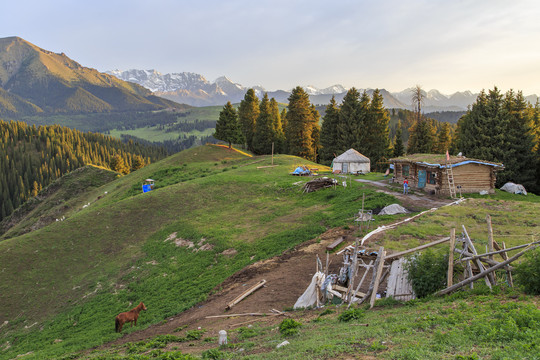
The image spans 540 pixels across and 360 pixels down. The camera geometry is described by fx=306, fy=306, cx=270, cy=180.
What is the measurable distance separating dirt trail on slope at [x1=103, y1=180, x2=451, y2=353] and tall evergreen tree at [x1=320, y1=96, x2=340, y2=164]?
4914 cm

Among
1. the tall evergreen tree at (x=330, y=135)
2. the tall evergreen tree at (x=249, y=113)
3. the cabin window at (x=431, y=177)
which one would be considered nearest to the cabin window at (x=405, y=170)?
the cabin window at (x=431, y=177)

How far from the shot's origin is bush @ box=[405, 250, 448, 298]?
40.0 ft

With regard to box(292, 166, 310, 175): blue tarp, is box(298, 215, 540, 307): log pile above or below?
below

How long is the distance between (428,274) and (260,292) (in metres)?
8.76

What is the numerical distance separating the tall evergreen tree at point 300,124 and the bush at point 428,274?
60583 millimetres

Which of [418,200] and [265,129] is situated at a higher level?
[265,129]

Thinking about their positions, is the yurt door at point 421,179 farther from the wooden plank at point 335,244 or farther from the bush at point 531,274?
the bush at point 531,274

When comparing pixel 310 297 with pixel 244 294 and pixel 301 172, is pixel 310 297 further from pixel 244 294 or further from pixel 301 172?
pixel 301 172

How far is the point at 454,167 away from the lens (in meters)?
32.1

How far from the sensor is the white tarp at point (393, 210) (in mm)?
25766

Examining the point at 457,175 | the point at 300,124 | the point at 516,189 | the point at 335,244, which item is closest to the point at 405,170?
the point at 457,175

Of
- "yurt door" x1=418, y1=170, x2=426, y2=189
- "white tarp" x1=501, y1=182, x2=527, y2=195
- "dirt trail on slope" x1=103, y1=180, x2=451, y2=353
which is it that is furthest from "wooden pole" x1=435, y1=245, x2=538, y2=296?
"white tarp" x1=501, y1=182, x2=527, y2=195

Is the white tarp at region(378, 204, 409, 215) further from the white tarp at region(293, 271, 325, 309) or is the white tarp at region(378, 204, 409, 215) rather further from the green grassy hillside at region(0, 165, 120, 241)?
the green grassy hillside at region(0, 165, 120, 241)

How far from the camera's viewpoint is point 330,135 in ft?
231
